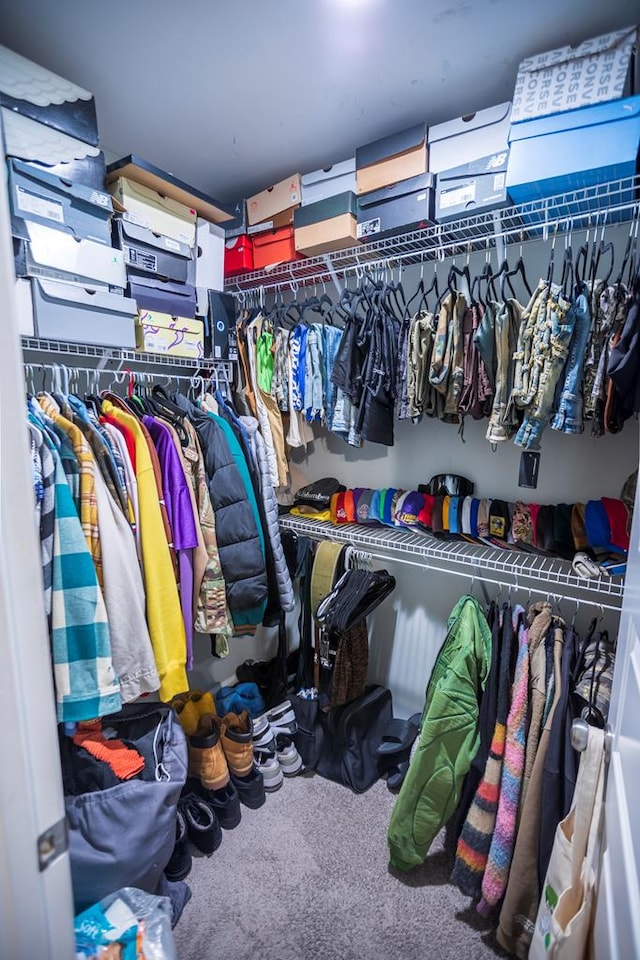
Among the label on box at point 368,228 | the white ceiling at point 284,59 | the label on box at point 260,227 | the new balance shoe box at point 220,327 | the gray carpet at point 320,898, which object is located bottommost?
the gray carpet at point 320,898

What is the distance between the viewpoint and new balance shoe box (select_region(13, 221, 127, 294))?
1319 mm

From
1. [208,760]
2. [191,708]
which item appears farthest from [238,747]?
[191,708]

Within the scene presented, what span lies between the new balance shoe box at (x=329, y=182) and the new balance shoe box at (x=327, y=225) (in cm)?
5

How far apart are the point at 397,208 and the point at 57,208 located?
1.11 metres

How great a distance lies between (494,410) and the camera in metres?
1.48

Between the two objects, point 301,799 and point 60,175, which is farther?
point 301,799

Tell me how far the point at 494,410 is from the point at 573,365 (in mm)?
251

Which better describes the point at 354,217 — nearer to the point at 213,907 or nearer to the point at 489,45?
the point at 489,45

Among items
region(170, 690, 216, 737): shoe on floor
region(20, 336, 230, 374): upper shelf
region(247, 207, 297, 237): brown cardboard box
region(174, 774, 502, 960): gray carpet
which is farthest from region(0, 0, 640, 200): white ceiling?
region(174, 774, 502, 960): gray carpet

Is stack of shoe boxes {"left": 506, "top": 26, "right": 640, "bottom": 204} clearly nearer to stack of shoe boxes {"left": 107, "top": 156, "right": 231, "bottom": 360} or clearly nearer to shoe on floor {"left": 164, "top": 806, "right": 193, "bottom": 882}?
stack of shoe boxes {"left": 107, "top": 156, "right": 231, "bottom": 360}

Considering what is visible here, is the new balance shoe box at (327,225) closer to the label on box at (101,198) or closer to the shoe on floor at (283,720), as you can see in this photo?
the label on box at (101,198)

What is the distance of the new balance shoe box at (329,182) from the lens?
179 cm

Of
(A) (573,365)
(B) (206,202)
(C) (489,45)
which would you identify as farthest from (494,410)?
(B) (206,202)

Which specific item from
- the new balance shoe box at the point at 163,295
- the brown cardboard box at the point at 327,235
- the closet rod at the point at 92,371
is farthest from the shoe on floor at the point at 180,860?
the brown cardboard box at the point at 327,235
